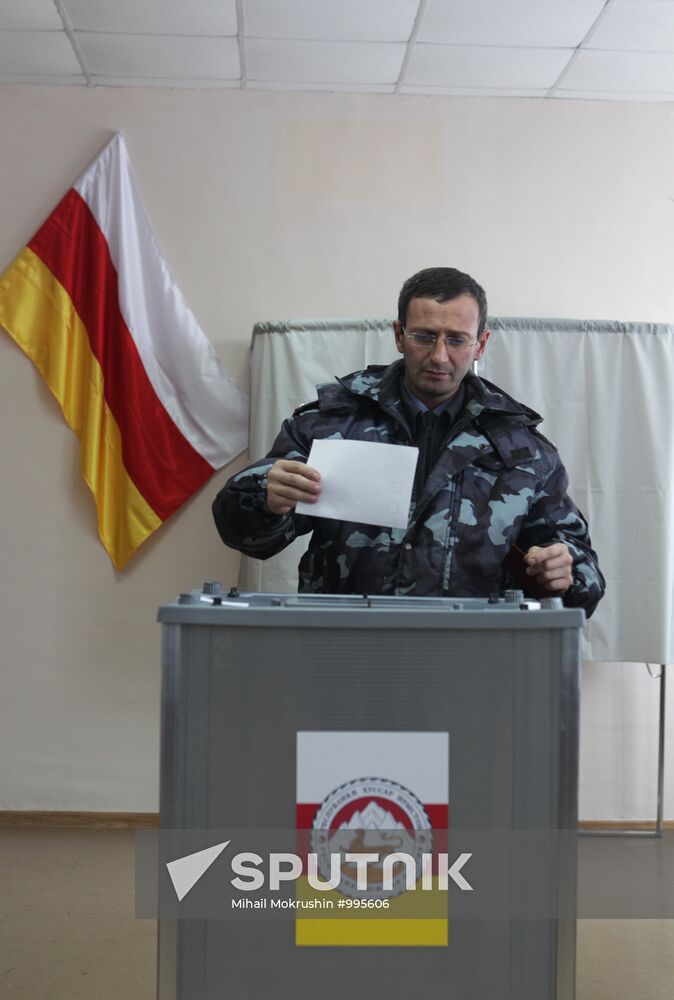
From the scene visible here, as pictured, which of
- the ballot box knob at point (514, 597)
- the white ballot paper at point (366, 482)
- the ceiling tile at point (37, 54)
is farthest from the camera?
the ceiling tile at point (37, 54)

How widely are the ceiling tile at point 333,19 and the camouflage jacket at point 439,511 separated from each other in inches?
64.4

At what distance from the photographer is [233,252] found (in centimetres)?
359

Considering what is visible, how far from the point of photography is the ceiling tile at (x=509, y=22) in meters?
2.97

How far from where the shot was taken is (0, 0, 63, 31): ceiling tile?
9.84ft

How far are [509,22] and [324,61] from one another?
2.05 ft

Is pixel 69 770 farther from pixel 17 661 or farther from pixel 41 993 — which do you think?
pixel 41 993

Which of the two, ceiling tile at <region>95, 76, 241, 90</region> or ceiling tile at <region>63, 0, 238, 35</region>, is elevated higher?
ceiling tile at <region>63, 0, 238, 35</region>

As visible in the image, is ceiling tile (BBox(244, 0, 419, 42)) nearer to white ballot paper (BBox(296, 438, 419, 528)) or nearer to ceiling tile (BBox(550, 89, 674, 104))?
ceiling tile (BBox(550, 89, 674, 104))

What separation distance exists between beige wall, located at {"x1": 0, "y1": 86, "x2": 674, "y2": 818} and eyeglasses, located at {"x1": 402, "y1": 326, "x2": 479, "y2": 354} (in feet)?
5.85

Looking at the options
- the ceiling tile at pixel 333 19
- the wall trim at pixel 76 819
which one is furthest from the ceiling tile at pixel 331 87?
the wall trim at pixel 76 819

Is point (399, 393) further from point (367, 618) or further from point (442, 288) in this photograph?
point (367, 618)

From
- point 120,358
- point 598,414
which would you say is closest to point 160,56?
point 120,358

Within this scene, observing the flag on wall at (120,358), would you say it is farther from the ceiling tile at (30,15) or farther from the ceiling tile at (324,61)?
the ceiling tile at (324,61)

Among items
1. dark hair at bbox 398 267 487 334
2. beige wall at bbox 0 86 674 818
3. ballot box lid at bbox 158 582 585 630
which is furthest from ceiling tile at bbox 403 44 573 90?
ballot box lid at bbox 158 582 585 630
